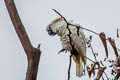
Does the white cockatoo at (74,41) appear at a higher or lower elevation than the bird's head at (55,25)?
lower

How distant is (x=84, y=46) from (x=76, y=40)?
24 mm

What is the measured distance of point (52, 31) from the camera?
529 millimetres

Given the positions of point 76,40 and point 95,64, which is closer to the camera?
point 95,64

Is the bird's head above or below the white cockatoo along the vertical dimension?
above

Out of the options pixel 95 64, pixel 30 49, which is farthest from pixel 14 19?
pixel 95 64

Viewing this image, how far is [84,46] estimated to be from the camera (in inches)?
20.5

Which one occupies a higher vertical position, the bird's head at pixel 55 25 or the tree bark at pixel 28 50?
the bird's head at pixel 55 25

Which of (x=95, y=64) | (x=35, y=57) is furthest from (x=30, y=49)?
(x=95, y=64)

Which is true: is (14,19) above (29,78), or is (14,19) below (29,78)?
above

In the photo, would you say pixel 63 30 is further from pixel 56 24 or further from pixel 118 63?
pixel 118 63

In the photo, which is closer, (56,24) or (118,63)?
(118,63)

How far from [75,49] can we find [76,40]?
0.03 m

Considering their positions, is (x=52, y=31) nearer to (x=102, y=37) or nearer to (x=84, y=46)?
(x=84, y=46)

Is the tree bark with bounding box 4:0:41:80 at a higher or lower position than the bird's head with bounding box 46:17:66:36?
lower
